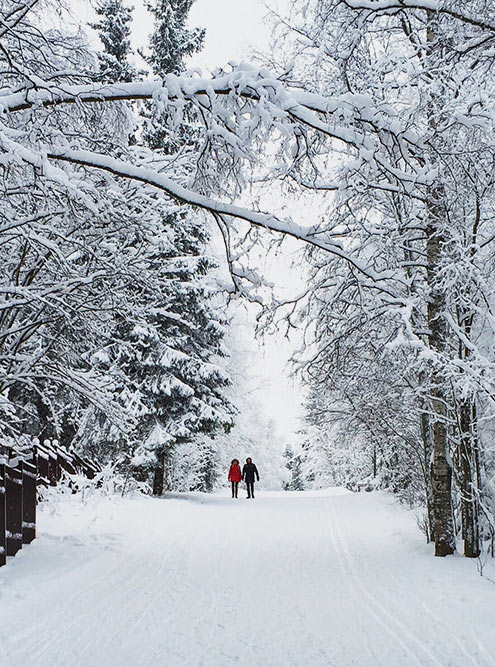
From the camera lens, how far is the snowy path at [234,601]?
4.91 metres

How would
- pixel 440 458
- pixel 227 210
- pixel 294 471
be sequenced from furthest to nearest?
pixel 294 471 → pixel 440 458 → pixel 227 210

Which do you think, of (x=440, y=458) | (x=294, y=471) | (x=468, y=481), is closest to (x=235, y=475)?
(x=440, y=458)

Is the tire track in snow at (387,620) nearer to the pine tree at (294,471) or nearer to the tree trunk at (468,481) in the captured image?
the tree trunk at (468,481)

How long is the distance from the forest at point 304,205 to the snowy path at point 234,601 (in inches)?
59.6

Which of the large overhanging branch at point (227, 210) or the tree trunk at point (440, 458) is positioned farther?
the tree trunk at point (440, 458)

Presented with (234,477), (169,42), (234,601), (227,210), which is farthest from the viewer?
(234,477)

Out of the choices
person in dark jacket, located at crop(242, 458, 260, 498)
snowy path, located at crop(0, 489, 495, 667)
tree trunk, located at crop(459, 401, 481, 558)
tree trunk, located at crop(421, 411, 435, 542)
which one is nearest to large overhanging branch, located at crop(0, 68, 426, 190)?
snowy path, located at crop(0, 489, 495, 667)

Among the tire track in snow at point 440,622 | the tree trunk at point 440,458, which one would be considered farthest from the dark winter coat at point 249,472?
the tire track in snow at point 440,622

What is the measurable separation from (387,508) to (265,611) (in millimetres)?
11063

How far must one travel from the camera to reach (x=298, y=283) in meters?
10.3

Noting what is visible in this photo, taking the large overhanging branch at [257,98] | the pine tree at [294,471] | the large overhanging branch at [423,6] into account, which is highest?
the large overhanging branch at [423,6]

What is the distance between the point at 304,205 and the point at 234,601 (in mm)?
4749

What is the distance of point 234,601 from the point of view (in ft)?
21.4

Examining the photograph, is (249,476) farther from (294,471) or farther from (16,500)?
(294,471)
